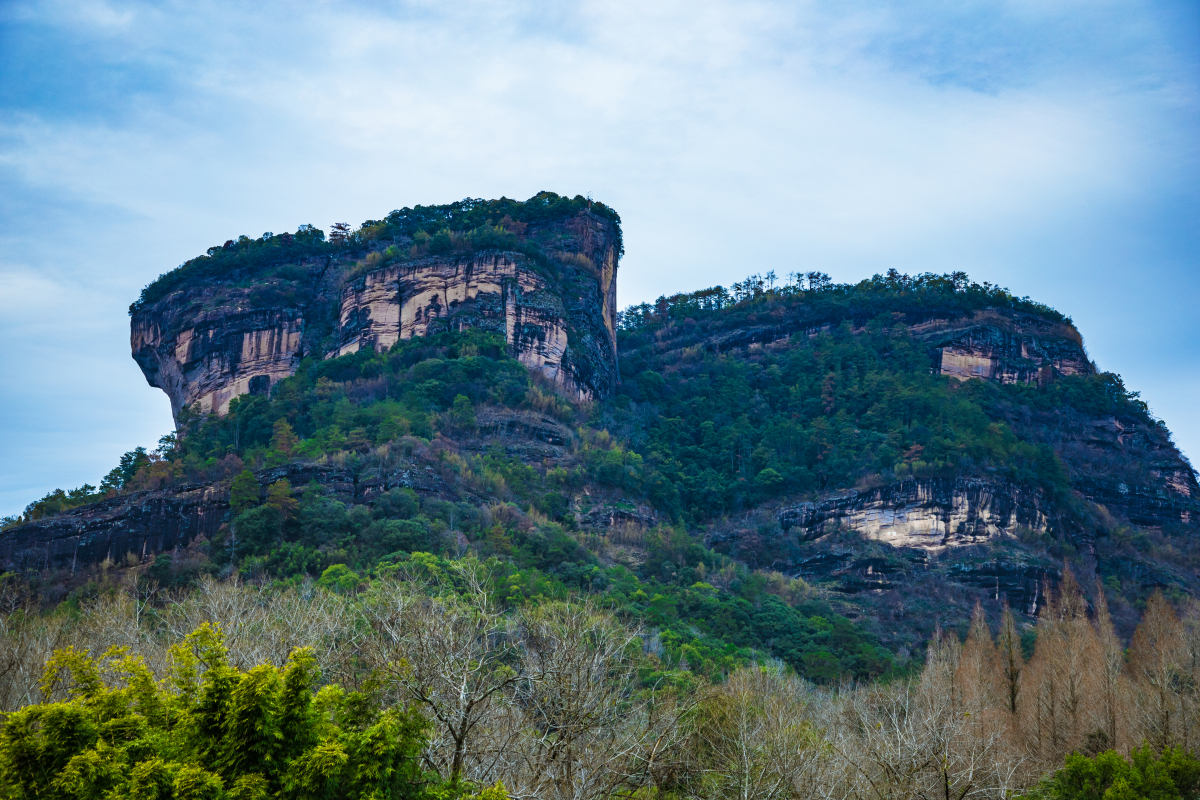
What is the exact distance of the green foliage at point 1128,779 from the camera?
23656 millimetres

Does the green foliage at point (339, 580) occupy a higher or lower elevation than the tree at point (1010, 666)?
higher

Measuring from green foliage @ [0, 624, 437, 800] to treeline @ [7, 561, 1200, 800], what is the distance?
0.10ft

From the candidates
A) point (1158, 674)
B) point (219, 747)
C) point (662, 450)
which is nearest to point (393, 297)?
point (662, 450)

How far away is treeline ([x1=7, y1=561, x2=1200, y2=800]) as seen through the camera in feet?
42.9

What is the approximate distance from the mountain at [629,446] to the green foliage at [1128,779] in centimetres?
1531

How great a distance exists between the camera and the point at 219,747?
13086 mm

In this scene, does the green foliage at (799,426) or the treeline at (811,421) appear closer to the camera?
the green foliage at (799,426)

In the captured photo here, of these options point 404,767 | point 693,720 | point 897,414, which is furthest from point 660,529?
point 404,767

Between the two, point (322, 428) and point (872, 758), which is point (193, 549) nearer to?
point (322, 428)

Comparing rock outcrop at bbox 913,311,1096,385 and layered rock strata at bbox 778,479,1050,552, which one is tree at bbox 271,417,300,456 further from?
rock outcrop at bbox 913,311,1096,385

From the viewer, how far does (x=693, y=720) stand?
25781 millimetres

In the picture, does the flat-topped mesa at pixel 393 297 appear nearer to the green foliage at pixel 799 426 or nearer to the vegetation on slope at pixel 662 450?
the vegetation on slope at pixel 662 450

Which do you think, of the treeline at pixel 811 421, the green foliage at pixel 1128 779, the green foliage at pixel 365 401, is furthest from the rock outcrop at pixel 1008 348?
the green foliage at pixel 1128 779

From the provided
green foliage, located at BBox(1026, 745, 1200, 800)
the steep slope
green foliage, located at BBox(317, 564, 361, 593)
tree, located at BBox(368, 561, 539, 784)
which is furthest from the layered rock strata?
tree, located at BBox(368, 561, 539, 784)
